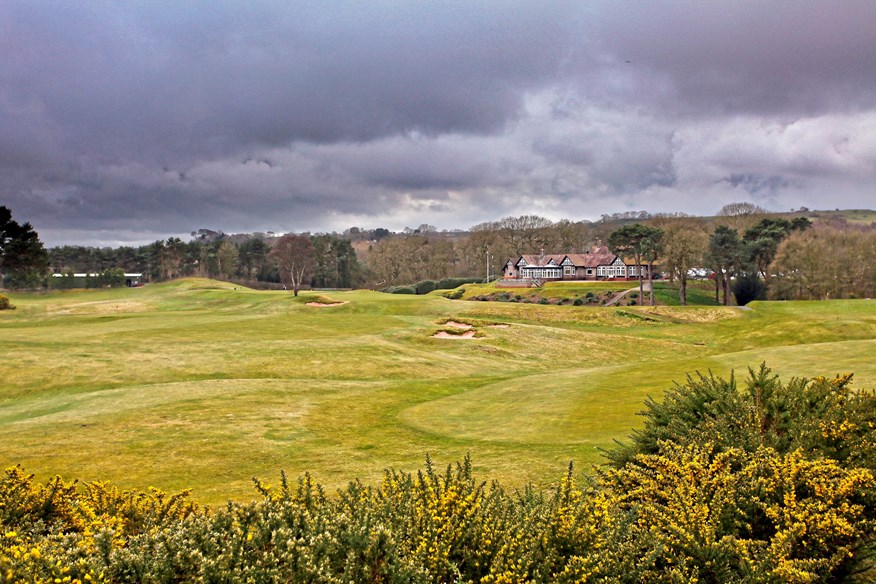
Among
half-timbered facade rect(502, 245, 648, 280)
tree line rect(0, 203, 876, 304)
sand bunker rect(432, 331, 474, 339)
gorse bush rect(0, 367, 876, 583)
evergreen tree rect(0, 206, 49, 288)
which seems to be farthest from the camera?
half-timbered facade rect(502, 245, 648, 280)

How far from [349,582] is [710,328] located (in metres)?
60.7

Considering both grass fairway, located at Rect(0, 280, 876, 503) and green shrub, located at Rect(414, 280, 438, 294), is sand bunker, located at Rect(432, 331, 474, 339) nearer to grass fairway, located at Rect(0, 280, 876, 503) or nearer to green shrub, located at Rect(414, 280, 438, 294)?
grass fairway, located at Rect(0, 280, 876, 503)

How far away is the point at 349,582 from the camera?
16.3 ft

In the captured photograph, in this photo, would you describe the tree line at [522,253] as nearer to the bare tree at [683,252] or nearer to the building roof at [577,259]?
the bare tree at [683,252]

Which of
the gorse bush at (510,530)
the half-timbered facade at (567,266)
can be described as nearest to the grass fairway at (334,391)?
the gorse bush at (510,530)

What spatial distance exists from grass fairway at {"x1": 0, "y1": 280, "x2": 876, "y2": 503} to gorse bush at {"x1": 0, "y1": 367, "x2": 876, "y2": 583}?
4903 mm

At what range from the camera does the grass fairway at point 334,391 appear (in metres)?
15.5

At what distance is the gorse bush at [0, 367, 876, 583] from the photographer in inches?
206

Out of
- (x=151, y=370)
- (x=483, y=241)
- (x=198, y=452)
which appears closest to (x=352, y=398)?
(x=198, y=452)

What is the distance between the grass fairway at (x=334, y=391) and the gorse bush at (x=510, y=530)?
16.1ft

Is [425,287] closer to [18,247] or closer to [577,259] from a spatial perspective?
[577,259]

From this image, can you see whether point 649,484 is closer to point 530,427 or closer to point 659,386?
point 530,427

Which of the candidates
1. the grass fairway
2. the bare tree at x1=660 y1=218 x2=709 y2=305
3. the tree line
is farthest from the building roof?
the grass fairway

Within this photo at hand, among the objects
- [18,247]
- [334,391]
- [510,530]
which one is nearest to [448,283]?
[18,247]
